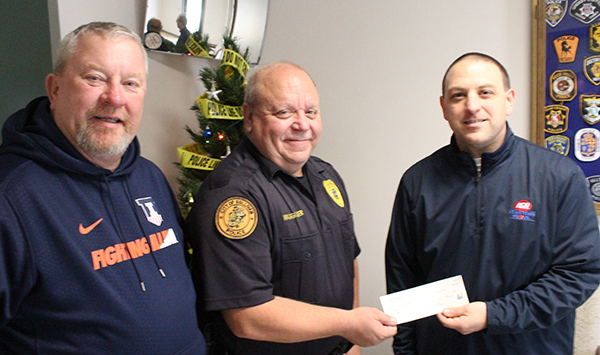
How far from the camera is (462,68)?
5.09ft

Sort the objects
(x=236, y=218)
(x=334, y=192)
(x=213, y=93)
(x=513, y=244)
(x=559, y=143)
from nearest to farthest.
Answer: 1. (x=236, y=218)
2. (x=513, y=244)
3. (x=334, y=192)
4. (x=559, y=143)
5. (x=213, y=93)

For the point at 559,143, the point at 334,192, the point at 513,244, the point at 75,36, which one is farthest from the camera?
the point at 559,143

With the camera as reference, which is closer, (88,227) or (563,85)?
(88,227)

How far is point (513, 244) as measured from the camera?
145 cm

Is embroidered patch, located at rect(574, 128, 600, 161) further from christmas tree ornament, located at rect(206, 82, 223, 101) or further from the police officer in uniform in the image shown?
christmas tree ornament, located at rect(206, 82, 223, 101)

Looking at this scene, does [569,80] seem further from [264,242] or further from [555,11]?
[264,242]

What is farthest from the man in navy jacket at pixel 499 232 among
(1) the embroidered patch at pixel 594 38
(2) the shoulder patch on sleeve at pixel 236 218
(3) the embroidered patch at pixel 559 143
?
(1) the embroidered patch at pixel 594 38

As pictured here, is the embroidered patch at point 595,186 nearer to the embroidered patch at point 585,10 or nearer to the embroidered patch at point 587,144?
the embroidered patch at point 587,144

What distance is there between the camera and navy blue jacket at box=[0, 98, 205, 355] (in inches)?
40.1

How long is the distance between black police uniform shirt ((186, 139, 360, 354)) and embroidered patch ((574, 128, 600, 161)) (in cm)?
148

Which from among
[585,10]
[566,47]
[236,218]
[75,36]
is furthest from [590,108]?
[75,36]

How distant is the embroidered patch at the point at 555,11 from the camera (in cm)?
218

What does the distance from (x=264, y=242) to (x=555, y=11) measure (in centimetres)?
203

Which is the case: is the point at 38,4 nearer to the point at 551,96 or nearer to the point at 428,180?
the point at 428,180
